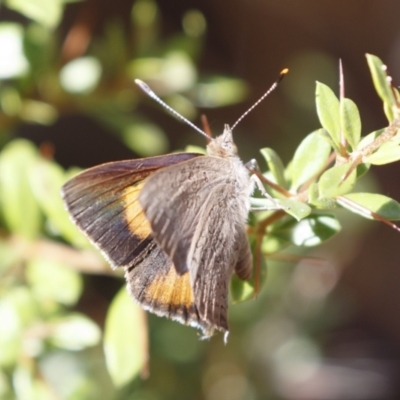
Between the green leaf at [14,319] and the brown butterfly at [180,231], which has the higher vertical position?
the brown butterfly at [180,231]

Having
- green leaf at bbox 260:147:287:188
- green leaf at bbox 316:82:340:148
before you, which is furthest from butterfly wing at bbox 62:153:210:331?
green leaf at bbox 316:82:340:148

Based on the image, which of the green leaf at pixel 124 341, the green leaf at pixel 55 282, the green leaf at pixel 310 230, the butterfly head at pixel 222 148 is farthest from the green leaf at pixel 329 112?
the green leaf at pixel 55 282

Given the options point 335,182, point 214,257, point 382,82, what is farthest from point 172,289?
point 382,82

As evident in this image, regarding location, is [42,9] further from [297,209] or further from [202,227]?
[297,209]

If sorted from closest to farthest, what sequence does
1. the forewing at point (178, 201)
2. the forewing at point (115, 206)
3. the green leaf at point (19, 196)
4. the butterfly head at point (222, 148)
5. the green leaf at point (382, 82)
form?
the green leaf at point (382, 82)
the forewing at point (178, 201)
the forewing at point (115, 206)
the butterfly head at point (222, 148)
the green leaf at point (19, 196)

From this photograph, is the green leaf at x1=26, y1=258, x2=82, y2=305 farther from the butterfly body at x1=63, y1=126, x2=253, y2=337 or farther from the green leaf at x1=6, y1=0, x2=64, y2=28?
the green leaf at x1=6, y1=0, x2=64, y2=28

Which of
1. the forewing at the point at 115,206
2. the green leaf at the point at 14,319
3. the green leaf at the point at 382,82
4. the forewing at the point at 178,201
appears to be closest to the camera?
the green leaf at the point at 382,82

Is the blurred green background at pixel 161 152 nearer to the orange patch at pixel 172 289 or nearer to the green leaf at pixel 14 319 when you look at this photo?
the green leaf at pixel 14 319
